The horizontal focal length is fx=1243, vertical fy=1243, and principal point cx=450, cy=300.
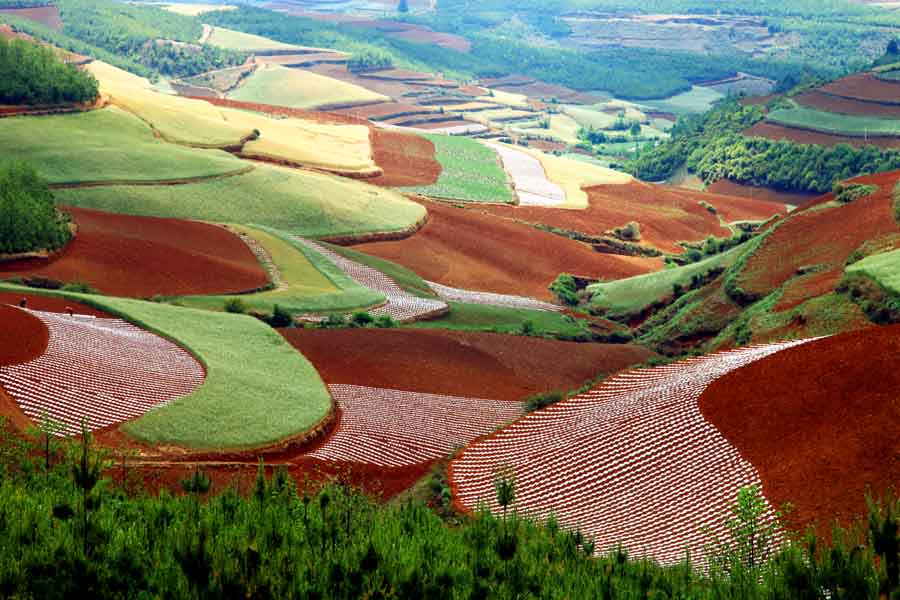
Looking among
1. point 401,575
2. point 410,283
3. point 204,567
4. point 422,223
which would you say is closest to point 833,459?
point 401,575

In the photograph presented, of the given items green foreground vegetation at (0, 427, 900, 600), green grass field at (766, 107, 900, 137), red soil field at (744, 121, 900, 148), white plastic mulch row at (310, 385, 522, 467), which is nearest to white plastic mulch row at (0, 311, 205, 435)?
white plastic mulch row at (310, 385, 522, 467)

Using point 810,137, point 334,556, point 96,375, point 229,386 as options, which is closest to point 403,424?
point 229,386

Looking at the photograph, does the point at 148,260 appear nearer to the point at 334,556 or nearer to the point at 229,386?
the point at 229,386

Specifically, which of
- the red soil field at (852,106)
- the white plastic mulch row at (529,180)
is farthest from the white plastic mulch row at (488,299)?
the red soil field at (852,106)

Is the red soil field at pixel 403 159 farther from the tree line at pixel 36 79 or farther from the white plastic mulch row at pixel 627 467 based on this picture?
the white plastic mulch row at pixel 627 467

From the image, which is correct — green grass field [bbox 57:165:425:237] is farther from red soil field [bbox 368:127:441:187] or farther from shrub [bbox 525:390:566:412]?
shrub [bbox 525:390:566:412]

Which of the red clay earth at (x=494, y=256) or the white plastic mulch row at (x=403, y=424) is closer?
the white plastic mulch row at (x=403, y=424)

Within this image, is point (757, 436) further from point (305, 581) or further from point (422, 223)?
point (422, 223)
